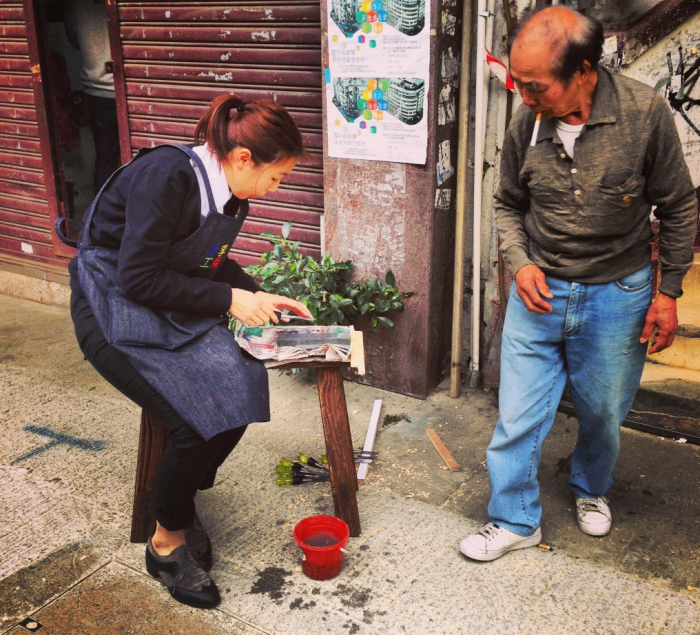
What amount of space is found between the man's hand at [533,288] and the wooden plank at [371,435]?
1265mm

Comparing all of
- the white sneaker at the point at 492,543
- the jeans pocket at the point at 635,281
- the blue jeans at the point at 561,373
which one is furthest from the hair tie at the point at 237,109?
the white sneaker at the point at 492,543

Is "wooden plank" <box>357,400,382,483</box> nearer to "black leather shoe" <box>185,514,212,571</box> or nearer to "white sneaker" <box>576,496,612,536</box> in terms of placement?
"black leather shoe" <box>185,514,212,571</box>

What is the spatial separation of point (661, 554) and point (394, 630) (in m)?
1.15

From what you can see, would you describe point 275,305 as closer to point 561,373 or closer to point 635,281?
point 561,373

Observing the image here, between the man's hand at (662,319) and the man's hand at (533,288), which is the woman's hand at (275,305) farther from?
the man's hand at (662,319)

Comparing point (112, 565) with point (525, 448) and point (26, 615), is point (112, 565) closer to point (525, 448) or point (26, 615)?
point (26, 615)

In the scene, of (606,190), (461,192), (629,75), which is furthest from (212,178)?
(629,75)

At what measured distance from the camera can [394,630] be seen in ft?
8.48

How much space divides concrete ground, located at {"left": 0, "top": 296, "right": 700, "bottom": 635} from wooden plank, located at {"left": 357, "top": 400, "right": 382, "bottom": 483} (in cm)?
4

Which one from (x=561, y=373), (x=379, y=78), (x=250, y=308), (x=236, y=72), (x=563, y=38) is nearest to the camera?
(x=563, y=38)

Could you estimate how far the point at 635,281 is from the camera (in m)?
2.71

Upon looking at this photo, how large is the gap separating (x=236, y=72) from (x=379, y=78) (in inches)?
48.4

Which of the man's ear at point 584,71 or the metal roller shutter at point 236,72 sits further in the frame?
the metal roller shutter at point 236,72

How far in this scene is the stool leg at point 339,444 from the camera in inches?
115
